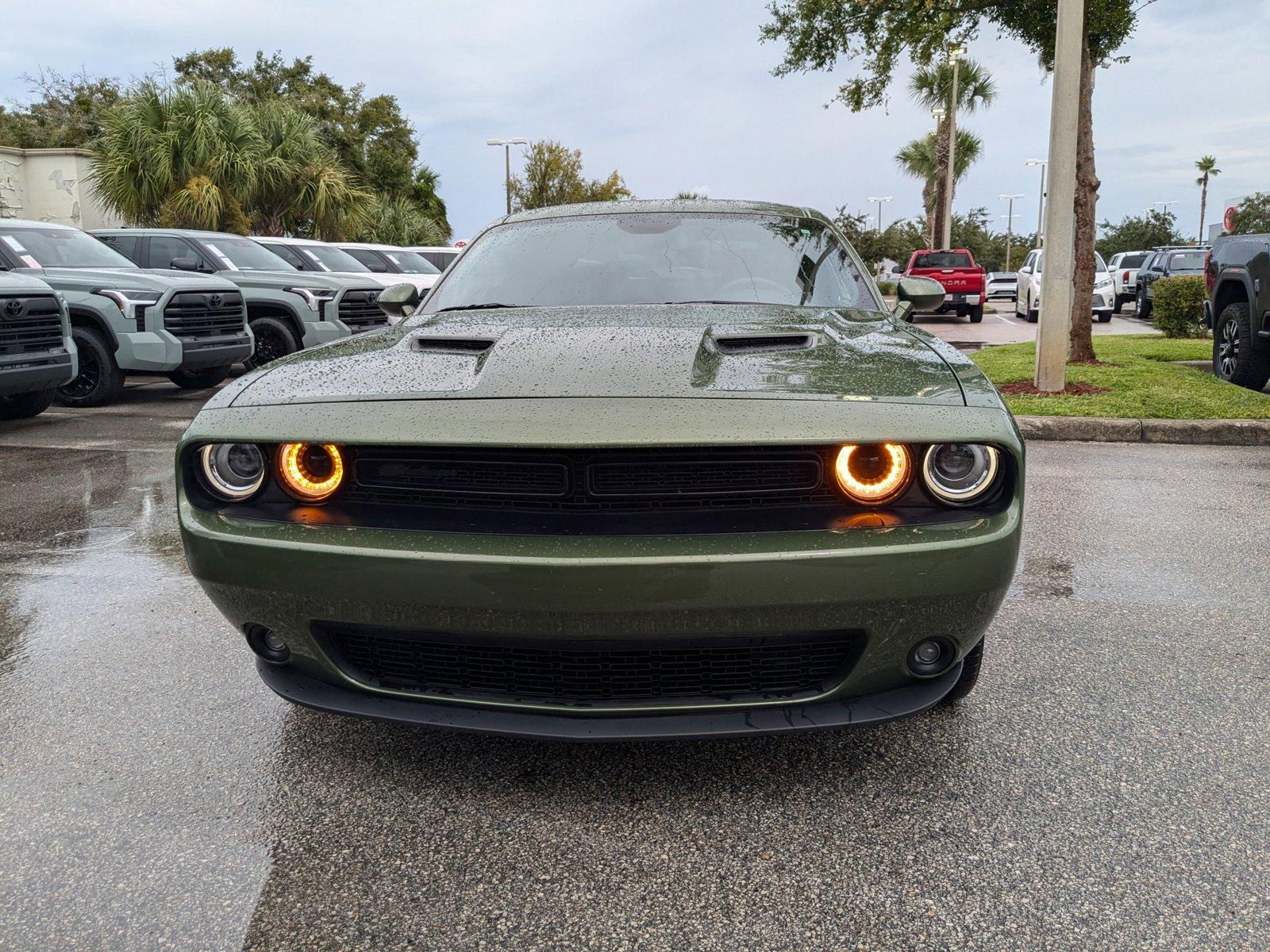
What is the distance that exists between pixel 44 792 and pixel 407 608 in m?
1.08

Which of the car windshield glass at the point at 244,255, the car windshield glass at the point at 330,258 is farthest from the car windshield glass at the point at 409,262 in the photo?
the car windshield glass at the point at 244,255

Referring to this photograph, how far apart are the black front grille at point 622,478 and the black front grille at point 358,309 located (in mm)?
9701

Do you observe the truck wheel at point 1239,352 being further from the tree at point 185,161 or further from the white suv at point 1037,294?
the tree at point 185,161

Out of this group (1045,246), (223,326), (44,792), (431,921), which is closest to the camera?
(431,921)

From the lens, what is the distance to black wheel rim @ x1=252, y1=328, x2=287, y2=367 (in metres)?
11.6

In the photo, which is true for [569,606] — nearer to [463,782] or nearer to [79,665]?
[463,782]

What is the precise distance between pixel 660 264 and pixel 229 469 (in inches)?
66.9

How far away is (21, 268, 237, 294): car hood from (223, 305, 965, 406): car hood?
7.78 m

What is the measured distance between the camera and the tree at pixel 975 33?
396 inches

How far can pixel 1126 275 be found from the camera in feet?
86.2

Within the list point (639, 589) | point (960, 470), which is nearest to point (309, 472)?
point (639, 589)

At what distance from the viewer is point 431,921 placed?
1907 millimetres

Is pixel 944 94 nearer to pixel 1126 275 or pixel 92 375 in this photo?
pixel 1126 275

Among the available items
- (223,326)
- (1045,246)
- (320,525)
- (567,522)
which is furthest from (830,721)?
(223,326)
